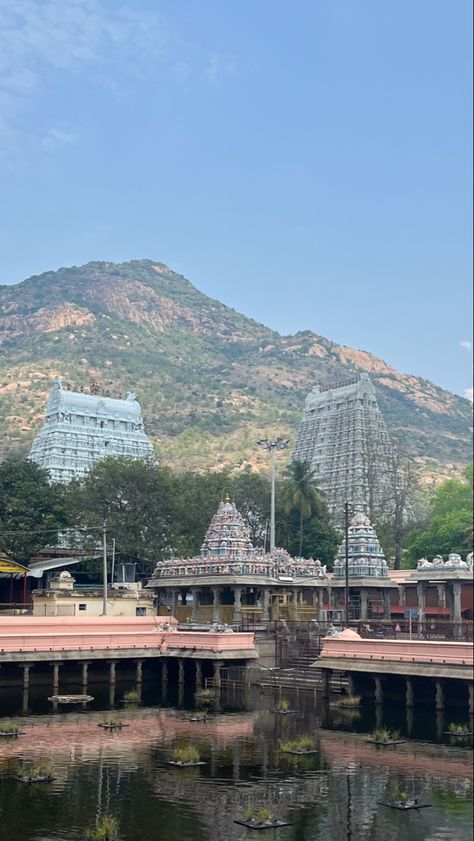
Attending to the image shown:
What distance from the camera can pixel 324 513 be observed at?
9981 centimetres

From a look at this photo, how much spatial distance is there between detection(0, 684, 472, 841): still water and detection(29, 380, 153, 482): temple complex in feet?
299

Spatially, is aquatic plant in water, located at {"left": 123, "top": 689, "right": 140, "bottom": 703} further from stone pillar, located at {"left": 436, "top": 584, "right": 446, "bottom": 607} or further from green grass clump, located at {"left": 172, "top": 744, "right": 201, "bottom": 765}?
stone pillar, located at {"left": 436, "top": 584, "right": 446, "bottom": 607}

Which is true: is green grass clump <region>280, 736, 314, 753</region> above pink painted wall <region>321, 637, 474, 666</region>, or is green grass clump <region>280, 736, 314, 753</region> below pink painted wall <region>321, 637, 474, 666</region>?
below

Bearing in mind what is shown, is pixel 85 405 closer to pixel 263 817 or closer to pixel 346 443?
pixel 346 443

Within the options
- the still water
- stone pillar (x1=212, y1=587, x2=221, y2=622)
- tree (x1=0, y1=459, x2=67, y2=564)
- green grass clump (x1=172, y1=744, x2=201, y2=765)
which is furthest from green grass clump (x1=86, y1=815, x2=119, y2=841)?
tree (x1=0, y1=459, x2=67, y2=564)

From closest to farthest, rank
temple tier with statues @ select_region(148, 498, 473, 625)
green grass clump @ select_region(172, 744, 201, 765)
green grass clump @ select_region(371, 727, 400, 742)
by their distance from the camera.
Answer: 1. green grass clump @ select_region(172, 744, 201, 765)
2. green grass clump @ select_region(371, 727, 400, 742)
3. temple tier with statues @ select_region(148, 498, 473, 625)

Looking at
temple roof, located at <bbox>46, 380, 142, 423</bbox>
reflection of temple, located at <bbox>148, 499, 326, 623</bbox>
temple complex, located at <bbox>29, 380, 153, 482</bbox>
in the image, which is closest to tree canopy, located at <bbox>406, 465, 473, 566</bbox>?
reflection of temple, located at <bbox>148, 499, 326, 623</bbox>

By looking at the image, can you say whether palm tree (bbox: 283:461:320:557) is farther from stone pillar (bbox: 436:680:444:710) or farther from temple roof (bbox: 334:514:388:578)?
stone pillar (bbox: 436:680:444:710)

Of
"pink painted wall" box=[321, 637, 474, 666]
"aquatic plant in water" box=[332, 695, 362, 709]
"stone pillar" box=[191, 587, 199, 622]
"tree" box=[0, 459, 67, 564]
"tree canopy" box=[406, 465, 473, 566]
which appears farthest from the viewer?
"tree canopy" box=[406, 465, 473, 566]

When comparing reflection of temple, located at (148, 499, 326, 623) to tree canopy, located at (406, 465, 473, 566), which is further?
tree canopy, located at (406, 465, 473, 566)

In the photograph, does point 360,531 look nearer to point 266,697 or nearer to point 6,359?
point 266,697

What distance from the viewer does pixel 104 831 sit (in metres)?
23.8

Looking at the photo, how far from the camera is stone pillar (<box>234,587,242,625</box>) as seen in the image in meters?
61.3

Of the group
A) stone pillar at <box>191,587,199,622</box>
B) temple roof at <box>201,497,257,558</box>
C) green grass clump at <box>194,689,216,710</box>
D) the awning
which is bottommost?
green grass clump at <box>194,689,216,710</box>
